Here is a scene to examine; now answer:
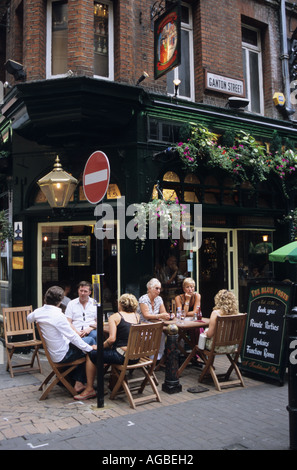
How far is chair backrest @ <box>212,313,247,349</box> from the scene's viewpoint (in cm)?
592

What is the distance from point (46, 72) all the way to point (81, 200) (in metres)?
2.70

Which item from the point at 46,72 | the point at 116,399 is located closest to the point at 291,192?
the point at 46,72

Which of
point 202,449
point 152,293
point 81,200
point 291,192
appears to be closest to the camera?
point 202,449

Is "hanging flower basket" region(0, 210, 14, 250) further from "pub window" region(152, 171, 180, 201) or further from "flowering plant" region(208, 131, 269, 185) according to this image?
"flowering plant" region(208, 131, 269, 185)

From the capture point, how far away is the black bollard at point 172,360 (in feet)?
18.9

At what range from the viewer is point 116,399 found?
5.59m

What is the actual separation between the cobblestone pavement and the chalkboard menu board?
33cm

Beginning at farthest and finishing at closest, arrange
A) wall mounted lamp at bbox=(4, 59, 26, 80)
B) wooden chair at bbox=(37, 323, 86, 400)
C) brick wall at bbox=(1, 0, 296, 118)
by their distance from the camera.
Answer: wall mounted lamp at bbox=(4, 59, 26, 80) < brick wall at bbox=(1, 0, 296, 118) < wooden chair at bbox=(37, 323, 86, 400)

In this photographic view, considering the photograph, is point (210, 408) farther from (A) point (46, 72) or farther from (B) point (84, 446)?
(A) point (46, 72)

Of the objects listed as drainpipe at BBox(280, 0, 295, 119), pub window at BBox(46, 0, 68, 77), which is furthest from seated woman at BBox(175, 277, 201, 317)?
drainpipe at BBox(280, 0, 295, 119)

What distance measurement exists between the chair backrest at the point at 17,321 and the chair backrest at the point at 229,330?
337 centimetres

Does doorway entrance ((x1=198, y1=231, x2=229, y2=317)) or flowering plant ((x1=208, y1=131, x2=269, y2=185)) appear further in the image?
doorway entrance ((x1=198, y1=231, x2=229, y2=317))

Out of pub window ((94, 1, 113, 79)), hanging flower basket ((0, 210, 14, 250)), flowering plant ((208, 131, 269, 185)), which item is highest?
pub window ((94, 1, 113, 79))
